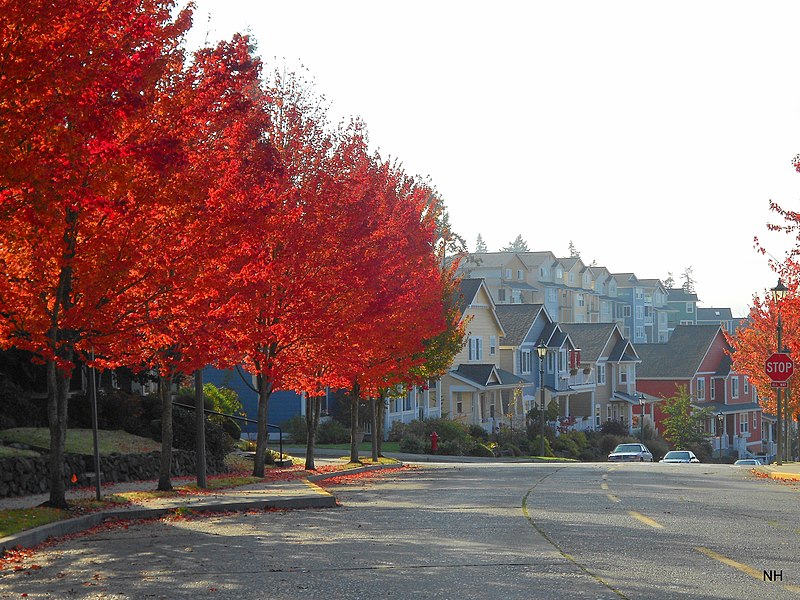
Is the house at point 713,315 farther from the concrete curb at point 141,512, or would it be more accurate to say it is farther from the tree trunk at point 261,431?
the concrete curb at point 141,512

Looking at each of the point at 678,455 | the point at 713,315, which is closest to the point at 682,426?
the point at 678,455

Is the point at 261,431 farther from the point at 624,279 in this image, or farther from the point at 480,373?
the point at 624,279

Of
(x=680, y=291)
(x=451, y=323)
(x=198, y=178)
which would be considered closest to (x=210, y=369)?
(x=451, y=323)

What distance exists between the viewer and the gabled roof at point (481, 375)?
6712 cm

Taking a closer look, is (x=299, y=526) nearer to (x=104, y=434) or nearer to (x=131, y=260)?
(x=131, y=260)

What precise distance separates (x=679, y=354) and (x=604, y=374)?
7262mm

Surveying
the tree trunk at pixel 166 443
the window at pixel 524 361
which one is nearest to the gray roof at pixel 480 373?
the window at pixel 524 361

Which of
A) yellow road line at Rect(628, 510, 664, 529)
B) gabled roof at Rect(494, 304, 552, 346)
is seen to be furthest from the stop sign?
gabled roof at Rect(494, 304, 552, 346)

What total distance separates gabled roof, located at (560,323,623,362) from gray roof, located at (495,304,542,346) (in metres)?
6.18

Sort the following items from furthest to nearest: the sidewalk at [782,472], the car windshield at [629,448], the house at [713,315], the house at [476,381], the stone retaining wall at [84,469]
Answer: the house at [713,315]
the house at [476,381]
the car windshield at [629,448]
the sidewalk at [782,472]
the stone retaining wall at [84,469]

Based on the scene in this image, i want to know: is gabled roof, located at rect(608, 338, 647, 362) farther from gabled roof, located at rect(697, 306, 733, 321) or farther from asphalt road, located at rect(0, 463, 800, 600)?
gabled roof, located at rect(697, 306, 733, 321)

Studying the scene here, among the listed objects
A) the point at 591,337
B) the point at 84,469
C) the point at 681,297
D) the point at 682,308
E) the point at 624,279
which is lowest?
the point at 84,469

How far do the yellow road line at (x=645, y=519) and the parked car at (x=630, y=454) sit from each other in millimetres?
40918

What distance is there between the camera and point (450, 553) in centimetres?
1214
